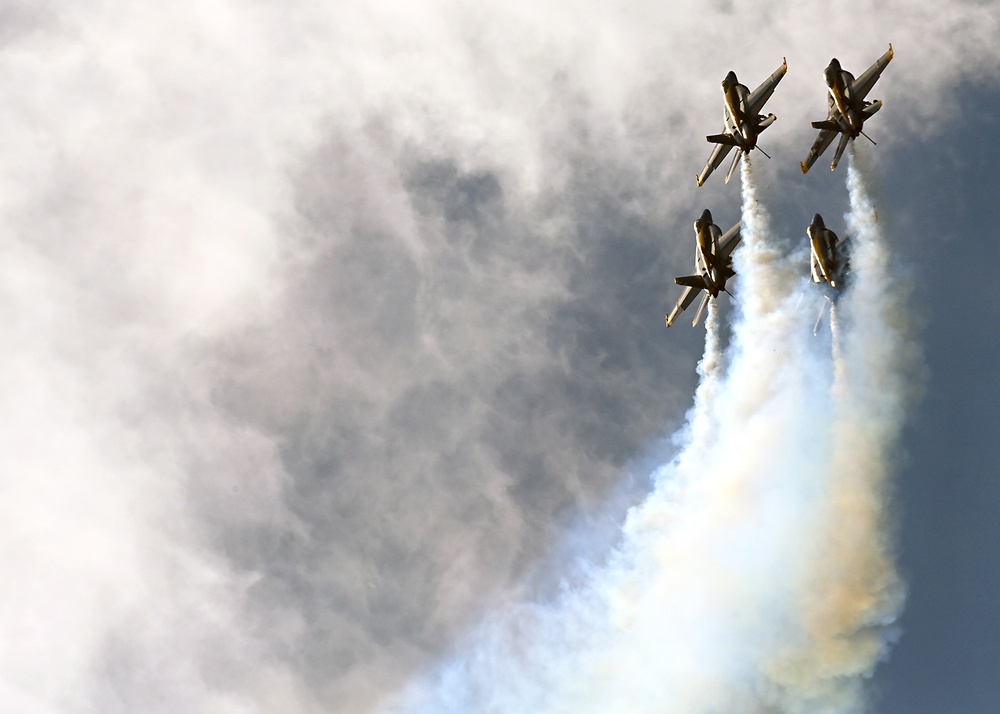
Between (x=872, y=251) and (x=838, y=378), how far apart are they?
12199mm

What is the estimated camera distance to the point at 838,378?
86438 mm

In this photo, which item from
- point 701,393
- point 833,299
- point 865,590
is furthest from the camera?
point 701,393

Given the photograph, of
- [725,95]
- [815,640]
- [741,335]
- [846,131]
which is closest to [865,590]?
[815,640]

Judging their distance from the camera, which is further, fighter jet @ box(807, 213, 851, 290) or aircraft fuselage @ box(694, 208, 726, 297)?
aircraft fuselage @ box(694, 208, 726, 297)

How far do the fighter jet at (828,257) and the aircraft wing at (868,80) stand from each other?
12.7m

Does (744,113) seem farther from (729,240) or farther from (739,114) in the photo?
(729,240)

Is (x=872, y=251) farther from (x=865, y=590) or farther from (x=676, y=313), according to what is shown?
(x=865, y=590)

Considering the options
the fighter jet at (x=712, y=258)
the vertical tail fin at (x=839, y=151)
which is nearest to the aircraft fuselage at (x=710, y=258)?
the fighter jet at (x=712, y=258)

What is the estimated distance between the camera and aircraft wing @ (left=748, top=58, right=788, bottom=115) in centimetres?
8831

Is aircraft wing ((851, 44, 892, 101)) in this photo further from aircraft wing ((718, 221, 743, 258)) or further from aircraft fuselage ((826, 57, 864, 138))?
aircraft wing ((718, 221, 743, 258))

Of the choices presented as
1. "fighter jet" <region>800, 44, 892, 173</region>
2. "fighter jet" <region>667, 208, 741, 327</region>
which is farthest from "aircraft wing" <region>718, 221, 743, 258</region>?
"fighter jet" <region>800, 44, 892, 173</region>

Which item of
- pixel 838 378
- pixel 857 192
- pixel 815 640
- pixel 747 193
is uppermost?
pixel 747 193

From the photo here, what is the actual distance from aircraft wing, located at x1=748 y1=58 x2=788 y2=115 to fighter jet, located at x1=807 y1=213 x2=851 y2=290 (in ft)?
42.3

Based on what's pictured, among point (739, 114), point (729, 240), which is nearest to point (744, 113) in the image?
point (739, 114)
